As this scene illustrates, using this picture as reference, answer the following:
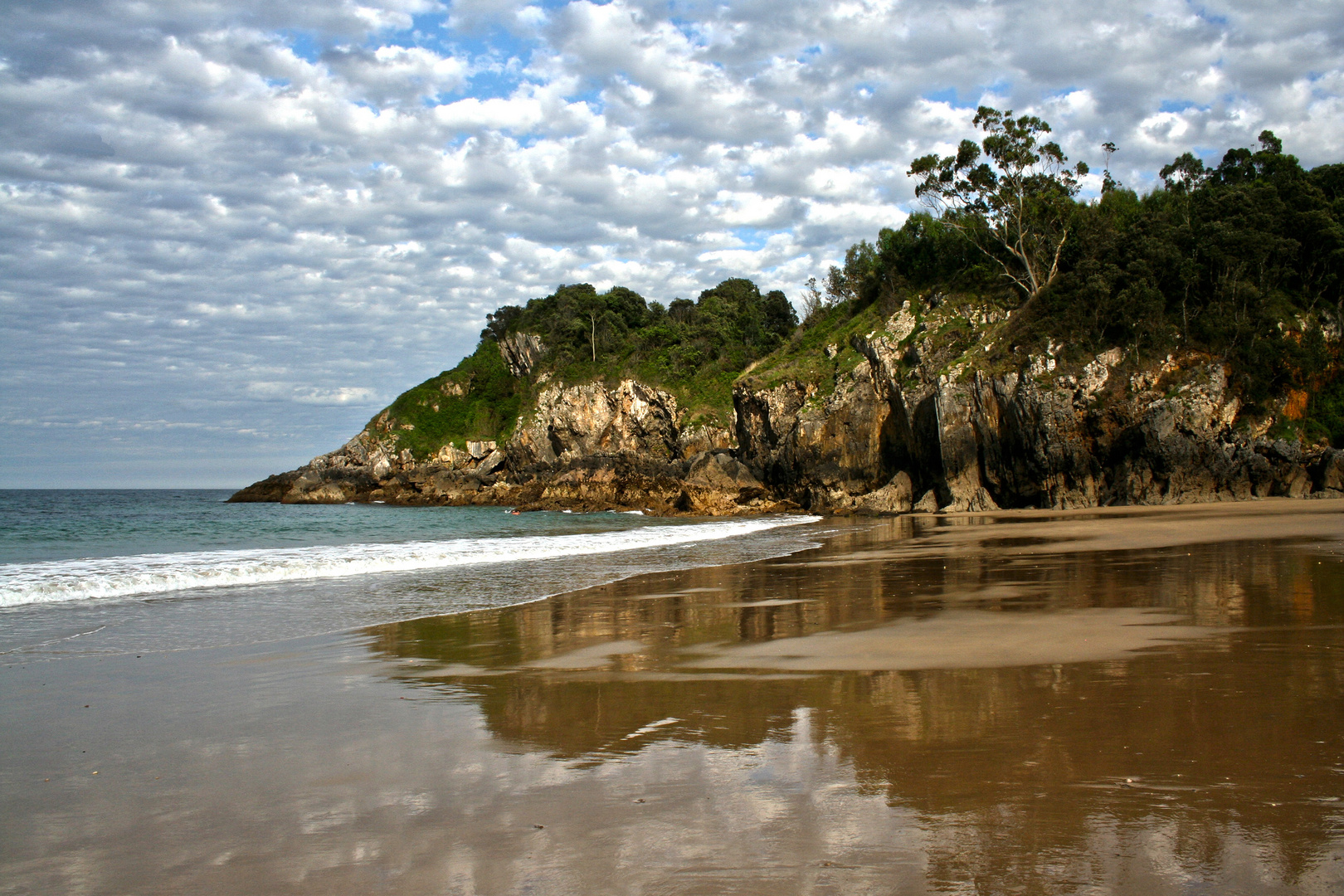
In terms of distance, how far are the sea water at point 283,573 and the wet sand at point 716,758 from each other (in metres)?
1.76

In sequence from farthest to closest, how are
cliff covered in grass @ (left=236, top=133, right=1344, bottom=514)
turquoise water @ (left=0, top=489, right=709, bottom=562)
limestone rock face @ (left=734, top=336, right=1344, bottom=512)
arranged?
cliff covered in grass @ (left=236, top=133, right=1344, bottom=514) < limestone rock face @ (left=734, top=336, right=1344, bottom=512) < turquoise water @ (left=0, top=489, right=709, bottom=562)

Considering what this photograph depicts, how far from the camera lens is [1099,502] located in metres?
29.2

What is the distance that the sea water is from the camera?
922 cm

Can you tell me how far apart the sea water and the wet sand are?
176cm

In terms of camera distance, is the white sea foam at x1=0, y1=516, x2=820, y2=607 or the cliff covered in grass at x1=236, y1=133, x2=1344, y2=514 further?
the cliff covered in grass at x1=236, y1=133, x2=1344, y2=514

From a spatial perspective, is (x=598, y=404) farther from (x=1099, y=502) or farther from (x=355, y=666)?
(x=355, y=666)

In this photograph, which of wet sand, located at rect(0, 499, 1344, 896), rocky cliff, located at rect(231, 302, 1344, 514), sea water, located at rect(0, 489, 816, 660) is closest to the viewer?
wet sand, located at rect(0, 499, 1344, 896)

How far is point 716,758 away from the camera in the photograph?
400cm

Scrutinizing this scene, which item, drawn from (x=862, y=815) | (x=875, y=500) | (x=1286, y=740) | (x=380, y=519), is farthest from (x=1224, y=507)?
(x=380, y=519)

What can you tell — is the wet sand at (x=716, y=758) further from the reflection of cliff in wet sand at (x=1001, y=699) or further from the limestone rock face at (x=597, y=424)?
the limestone rock face at (x=597, y=424)

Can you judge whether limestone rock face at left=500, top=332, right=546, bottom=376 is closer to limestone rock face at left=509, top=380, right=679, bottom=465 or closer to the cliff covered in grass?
limestone rock face at left=509, top=380, right=679, bottom=465

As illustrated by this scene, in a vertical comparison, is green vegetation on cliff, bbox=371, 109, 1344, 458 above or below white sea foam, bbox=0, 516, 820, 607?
above

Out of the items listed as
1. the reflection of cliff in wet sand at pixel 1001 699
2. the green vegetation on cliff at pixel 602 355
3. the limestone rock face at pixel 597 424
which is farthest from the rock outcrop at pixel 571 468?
the reflection of cliff in wet sand at pixel 1001 699

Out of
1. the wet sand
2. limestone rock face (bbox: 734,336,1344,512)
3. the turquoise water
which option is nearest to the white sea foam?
the turquoise water
